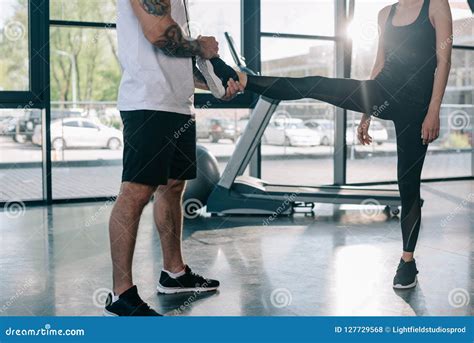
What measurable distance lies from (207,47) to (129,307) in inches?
39.3

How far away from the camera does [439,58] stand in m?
2.48

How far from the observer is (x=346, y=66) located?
20.9 ft

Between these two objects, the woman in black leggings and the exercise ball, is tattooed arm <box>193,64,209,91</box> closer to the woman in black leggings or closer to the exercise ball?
the woman in black leggings

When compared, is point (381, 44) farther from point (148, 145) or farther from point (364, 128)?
point (148, 145)

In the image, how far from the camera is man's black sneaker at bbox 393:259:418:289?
2.63 m

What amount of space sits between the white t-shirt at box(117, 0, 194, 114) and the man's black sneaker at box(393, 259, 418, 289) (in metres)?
1.20

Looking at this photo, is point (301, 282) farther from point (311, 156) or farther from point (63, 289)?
point (311, 156)

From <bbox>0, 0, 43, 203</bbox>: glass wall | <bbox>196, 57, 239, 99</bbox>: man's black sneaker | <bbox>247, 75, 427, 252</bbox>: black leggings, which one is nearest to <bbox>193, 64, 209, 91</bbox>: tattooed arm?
<bbox>196, 57, 239, 99</bbox>: man's black sneaker

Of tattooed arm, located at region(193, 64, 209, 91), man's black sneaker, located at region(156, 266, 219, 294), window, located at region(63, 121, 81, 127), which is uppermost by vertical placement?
tattooed arm, located at region(193, 64, 209, 91)

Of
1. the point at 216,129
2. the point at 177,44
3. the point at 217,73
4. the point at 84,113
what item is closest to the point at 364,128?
the point at 217,73

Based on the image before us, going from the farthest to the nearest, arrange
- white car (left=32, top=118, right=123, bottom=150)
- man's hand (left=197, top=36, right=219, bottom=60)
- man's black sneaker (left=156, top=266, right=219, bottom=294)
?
white car (left=32, top=118, right=123, bottom=150), man's black sneaker (left=156, top=266, right=219, bottom=294), man's hand (left=197, top=36, right=219, bottom=60)

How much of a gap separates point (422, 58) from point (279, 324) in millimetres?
1212

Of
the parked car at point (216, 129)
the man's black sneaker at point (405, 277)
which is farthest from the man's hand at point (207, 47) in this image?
the parked car at point (216, 129)

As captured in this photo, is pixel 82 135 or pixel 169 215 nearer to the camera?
pixel 169 215
